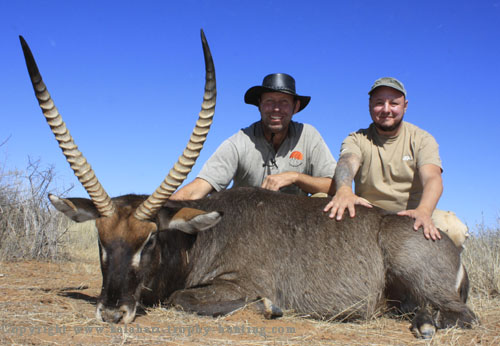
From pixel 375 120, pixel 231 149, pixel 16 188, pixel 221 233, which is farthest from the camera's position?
pixel 16 188

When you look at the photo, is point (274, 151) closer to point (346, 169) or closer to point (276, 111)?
point (276, 111)

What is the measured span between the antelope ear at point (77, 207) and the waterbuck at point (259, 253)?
11 mm

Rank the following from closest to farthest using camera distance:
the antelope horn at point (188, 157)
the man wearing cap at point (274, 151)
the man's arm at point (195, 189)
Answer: the antelope horn at point (188, 157)
the man's arm at point (195, 189)
the man wearing cap at point (274, 151)

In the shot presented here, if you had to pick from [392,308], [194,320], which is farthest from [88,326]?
[392,308]

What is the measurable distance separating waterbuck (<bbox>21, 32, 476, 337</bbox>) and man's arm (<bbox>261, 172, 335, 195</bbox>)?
4.16 ft

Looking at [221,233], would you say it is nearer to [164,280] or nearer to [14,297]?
[164,280]

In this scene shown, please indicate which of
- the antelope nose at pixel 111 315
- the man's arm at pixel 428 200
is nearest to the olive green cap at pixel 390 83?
the man's arm at pixel 428 200

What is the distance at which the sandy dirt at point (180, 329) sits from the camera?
11.7ft

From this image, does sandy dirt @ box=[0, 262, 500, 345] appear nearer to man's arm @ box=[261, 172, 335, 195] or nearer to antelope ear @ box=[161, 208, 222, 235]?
antelope ear @ box=[161, 208, 222, 235]

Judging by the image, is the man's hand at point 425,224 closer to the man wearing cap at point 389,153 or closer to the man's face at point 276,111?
the man wearing cap at point 389,153

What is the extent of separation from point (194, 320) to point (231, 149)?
358cm

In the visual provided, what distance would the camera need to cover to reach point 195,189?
6887mm

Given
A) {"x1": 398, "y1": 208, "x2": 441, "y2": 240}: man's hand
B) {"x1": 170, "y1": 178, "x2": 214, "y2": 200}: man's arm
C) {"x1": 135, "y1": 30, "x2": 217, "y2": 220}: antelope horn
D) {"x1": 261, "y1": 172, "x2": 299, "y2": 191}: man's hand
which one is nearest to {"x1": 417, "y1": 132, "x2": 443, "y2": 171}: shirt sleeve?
{"x1": 398, "y1": 208, "x2": 441, "y2": 240}: man's hand

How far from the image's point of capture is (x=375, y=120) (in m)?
6.93
